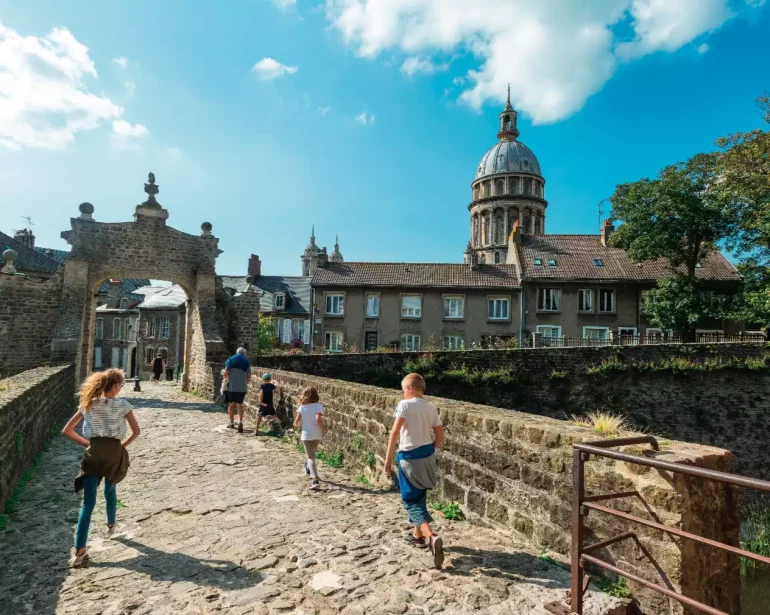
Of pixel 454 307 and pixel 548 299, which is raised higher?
pixel 548 299

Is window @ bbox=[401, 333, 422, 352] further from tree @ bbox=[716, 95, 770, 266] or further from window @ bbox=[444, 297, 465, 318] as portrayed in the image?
tree @ bbox=[716, 95, 770, 266]

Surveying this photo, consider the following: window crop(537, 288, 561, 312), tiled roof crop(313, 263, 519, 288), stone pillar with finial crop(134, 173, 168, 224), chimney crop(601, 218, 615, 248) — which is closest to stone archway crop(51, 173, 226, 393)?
stone pillar with finial crop(134, 173, 168, 224)

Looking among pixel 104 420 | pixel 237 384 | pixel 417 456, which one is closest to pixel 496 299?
pixel 237 384

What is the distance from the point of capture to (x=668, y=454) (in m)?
3.02

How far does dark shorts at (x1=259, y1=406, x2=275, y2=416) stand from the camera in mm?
8867

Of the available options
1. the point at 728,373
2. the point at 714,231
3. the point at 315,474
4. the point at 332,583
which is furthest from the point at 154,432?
the point at 714,231

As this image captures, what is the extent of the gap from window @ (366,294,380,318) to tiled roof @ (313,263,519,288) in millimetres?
840

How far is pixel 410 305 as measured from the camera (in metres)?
30.1

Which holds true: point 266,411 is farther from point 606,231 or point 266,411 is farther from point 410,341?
point 606,231

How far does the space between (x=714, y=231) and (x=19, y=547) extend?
98.2 ft

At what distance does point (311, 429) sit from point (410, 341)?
2410 cm

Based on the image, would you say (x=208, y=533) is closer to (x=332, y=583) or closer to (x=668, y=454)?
(x=332, y=583)

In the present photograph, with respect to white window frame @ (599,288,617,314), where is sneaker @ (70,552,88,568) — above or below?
below

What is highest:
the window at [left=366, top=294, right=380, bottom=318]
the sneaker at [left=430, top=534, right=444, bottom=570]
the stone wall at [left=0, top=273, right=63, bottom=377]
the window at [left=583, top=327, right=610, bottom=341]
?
the window at [left=366, top=294, right=380, bottom=318]
